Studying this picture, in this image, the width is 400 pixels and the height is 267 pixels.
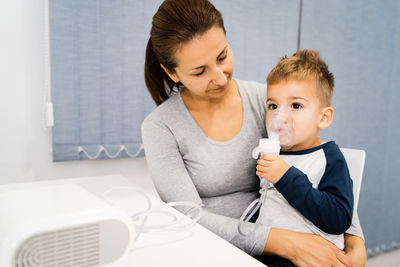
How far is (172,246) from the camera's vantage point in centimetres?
73

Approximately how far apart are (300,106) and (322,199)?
31 centimetres

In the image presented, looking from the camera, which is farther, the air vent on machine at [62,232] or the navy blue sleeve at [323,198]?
the navy blue sleeve at [323,198]

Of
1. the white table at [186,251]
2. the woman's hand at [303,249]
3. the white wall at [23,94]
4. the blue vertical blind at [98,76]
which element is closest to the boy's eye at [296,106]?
the woman's hand at [303,249]

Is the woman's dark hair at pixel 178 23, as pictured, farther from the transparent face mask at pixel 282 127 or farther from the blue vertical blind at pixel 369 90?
the blue vertical blind at pixel 369 90

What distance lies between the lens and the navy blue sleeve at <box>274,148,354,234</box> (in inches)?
35.1

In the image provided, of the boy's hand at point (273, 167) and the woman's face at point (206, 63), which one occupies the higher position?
the woman's face at point (206, 63)

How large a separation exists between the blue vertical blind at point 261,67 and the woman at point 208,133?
17.0 inches

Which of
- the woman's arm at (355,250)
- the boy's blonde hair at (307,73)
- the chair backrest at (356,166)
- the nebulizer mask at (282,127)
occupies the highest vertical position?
the boy's blonde hair at (307,73)

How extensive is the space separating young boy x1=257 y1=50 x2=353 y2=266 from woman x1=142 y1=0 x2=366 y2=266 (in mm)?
79

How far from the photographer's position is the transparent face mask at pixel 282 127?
100 centimetres

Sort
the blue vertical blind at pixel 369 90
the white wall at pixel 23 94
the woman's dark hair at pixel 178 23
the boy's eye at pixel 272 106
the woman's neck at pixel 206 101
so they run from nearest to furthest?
the woman's dark hair at pixel 178 23 → the boy's eye at pixel 272 106 → the woman's neck at pixel 206 101 → the white wall at pixel 23 94 → the blue vertical blind at pixel 369 90

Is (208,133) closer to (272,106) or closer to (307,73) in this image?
(272,106)

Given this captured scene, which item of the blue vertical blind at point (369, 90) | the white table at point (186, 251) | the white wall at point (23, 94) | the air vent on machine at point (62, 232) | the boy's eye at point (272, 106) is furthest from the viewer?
the blue vertical blind at point (369, 90)

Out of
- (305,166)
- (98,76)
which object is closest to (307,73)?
(305,166)
